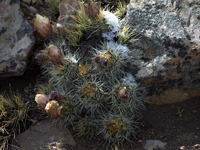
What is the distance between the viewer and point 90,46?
121 inches

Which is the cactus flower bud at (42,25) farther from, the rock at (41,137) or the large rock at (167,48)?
the rock at (41,137)

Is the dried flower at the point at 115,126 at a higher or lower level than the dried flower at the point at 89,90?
lower

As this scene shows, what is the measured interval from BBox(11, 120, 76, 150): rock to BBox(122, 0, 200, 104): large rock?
1296 mm

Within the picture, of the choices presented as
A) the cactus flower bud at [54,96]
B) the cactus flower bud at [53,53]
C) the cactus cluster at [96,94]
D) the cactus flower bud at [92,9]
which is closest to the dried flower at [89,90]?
the cactus cluster at [96,94]

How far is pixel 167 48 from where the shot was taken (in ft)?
9.25

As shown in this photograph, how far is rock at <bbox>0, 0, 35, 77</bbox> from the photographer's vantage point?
10.6 ft

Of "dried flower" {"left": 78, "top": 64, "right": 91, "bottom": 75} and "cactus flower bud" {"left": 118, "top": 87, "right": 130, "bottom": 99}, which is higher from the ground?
"dried flower" {"left": 78, "top": 64, "right": 91, "bottom": 75}

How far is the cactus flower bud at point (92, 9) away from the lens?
292 centimetres

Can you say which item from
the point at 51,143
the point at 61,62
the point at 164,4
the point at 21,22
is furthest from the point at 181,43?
the point at 21,22

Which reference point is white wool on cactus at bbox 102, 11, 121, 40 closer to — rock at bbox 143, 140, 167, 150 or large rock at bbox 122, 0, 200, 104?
large rock at bbox 122, 0, 200, 104

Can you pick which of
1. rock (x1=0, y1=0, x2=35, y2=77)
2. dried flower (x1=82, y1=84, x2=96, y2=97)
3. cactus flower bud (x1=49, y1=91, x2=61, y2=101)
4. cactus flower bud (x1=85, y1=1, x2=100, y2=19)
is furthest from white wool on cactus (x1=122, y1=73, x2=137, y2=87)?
rock (x1=0, y1=0, x2=35, y2=77)

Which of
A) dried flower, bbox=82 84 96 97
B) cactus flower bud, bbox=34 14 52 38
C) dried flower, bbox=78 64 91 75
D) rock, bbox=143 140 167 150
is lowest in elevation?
rock, bbox=143 140 167 150

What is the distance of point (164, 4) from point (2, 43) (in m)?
2.62

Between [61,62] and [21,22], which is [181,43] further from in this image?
[21,22]
